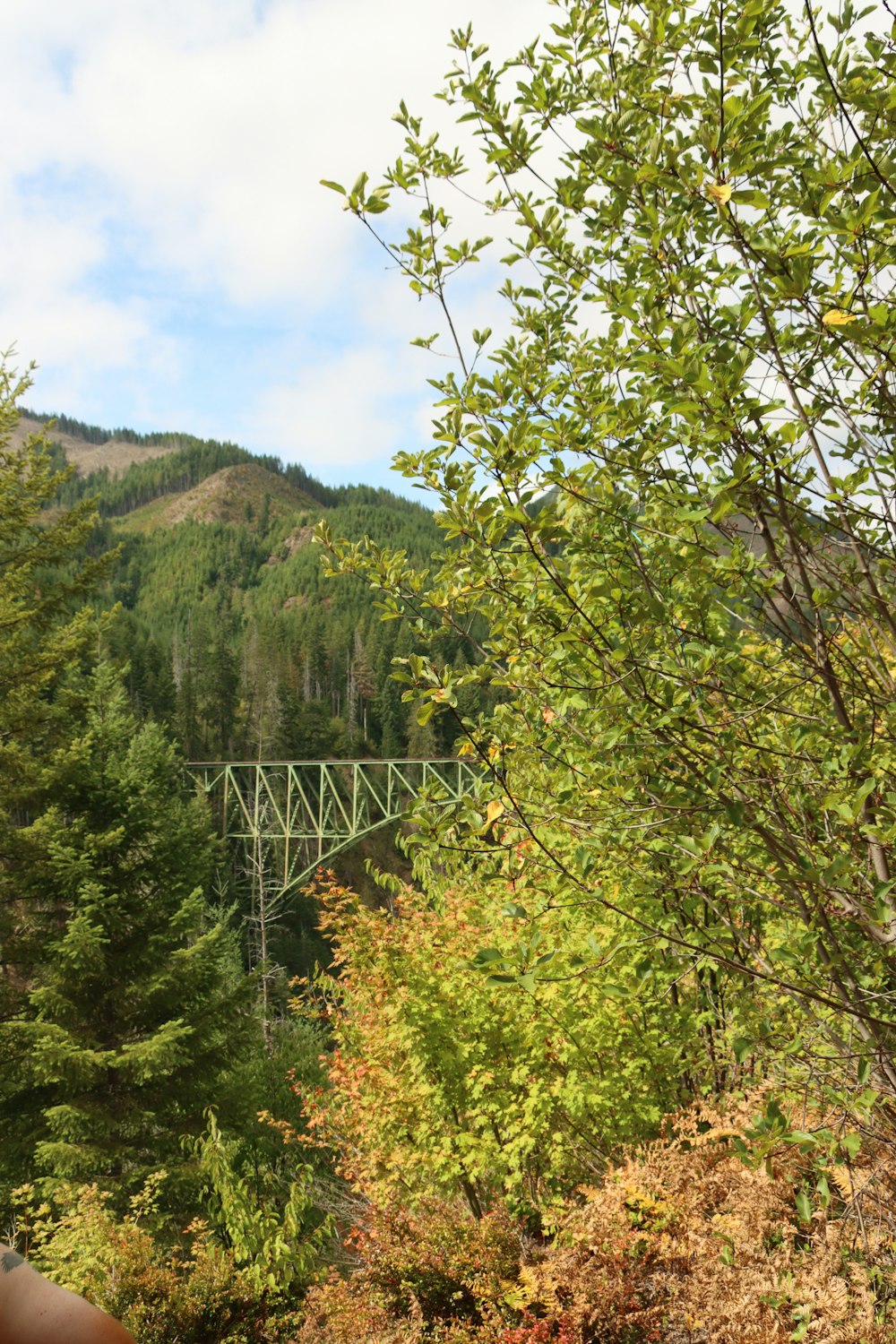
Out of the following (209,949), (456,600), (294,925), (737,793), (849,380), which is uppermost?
(849,380)

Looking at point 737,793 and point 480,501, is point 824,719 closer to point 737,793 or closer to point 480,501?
point 737,793

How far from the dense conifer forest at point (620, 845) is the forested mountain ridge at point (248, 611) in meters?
1.09

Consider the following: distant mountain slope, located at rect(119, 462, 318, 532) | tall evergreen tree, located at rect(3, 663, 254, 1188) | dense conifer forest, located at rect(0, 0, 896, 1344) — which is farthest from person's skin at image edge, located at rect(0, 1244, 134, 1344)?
distant mountain slope, located at rect(119, 462, 318, 532)

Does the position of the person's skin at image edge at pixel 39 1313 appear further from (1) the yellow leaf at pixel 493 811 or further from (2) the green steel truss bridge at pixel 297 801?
(2) the green steel truss bridge at pixel 297 801

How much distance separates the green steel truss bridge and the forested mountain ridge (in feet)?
13.8

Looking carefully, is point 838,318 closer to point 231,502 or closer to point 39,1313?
point 39,1313

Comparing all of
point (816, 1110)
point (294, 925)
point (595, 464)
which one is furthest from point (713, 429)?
point (294, 925)

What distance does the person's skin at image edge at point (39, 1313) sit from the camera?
68 cm

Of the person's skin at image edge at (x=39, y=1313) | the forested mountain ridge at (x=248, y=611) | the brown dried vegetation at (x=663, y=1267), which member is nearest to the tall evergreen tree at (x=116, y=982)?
the forested mountain ridge at (x=248, y=611)

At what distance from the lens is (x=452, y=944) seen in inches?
239

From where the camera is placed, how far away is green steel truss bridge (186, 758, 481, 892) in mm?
32438

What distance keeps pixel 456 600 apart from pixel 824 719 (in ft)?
3.70

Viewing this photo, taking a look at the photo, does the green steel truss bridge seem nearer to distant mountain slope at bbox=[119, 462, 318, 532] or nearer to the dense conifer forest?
the dense conifer forest

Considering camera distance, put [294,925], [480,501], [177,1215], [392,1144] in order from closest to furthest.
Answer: [480,501] < [392,1144] < [177,1215] < [294,925]
